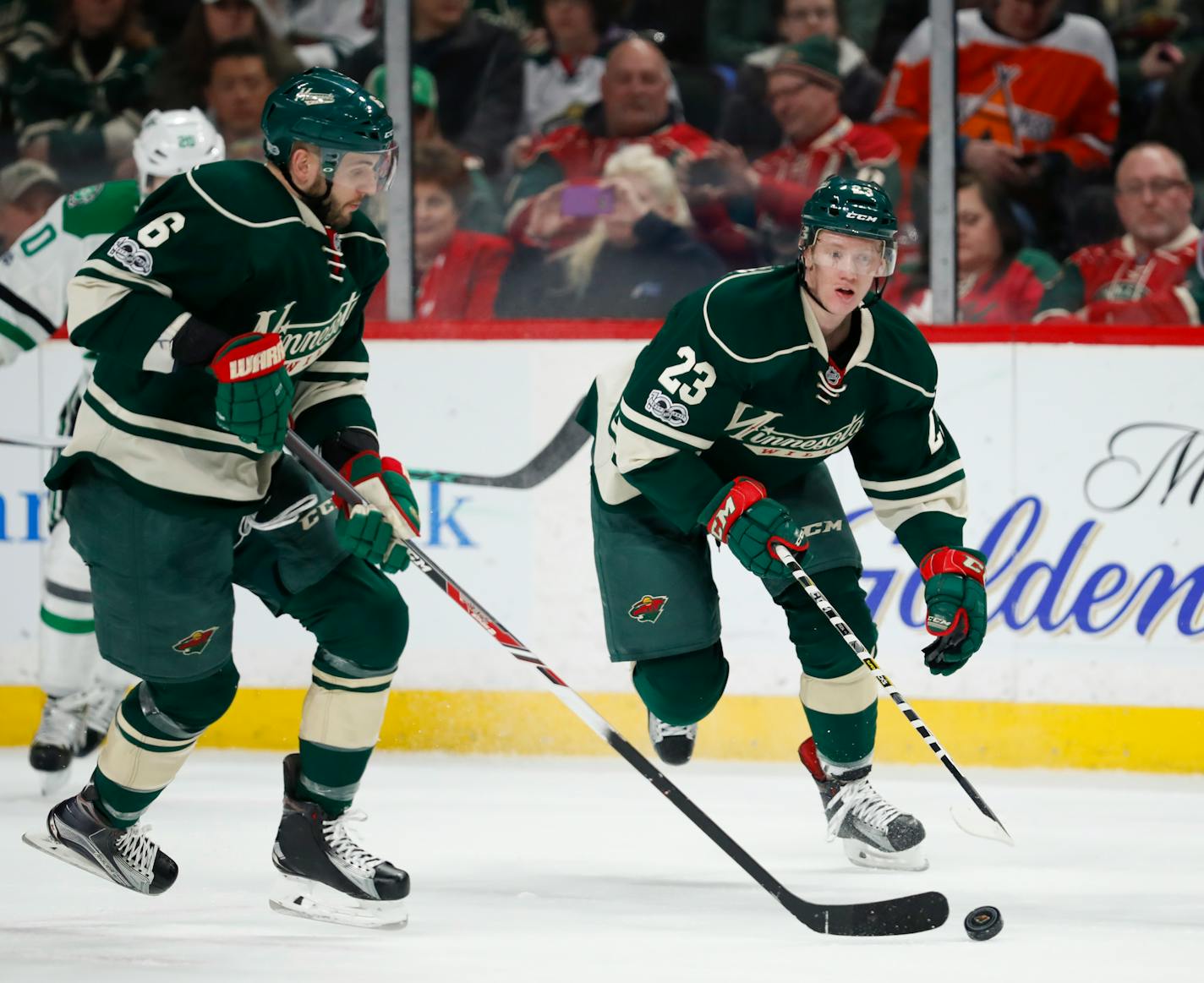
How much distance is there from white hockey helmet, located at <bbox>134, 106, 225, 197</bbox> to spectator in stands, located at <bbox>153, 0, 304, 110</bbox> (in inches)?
46.3

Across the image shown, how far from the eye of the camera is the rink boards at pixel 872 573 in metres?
4.25

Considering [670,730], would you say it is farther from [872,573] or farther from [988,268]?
[988,268]

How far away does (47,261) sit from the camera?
393 cm

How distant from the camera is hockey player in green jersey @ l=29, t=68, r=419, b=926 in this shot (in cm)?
273

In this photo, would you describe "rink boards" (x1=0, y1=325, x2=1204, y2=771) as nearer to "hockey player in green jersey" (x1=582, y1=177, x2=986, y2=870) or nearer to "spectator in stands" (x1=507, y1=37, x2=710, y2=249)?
"spectator in stands" (x1=507, y1=37, x2=710, y2=249)

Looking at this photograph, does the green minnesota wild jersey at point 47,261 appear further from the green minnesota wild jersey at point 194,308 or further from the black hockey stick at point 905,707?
the black hockey stick at point 905,707

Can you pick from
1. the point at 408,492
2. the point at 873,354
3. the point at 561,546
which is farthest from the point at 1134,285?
the point at 408,492

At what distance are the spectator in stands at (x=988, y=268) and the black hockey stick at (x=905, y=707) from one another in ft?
5.82

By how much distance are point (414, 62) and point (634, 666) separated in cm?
216

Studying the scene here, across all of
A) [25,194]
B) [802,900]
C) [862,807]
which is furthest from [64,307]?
[802,900]

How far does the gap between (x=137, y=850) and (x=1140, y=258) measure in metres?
2.89

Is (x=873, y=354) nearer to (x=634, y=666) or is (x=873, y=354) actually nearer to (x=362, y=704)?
(x=634, y=666)

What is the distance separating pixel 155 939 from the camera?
278cm

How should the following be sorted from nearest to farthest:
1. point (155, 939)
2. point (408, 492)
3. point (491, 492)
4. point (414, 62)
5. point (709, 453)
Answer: point (155, 939) → point (408, 492) → point (709, 453) → point (491, 492) → point (414, 62)
